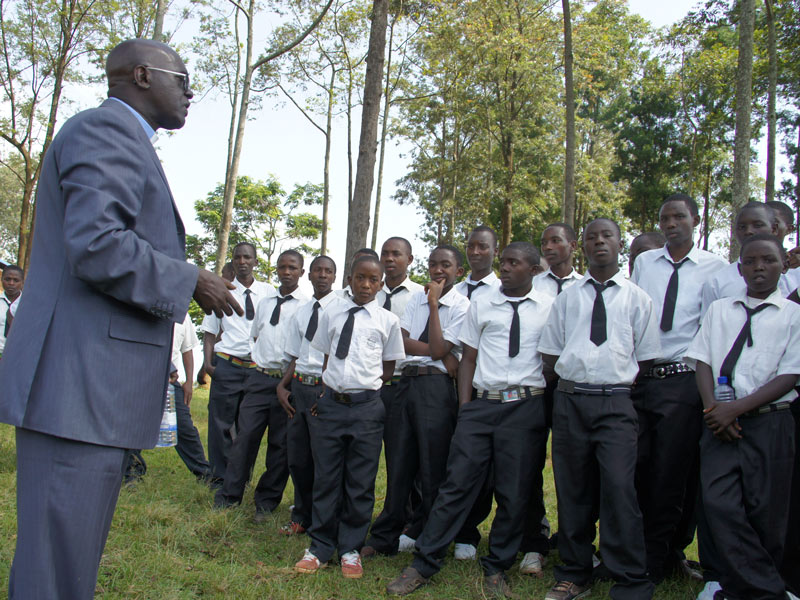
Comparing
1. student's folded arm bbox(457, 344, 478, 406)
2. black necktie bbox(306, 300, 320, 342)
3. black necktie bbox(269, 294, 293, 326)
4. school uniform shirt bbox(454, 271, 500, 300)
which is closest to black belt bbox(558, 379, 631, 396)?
student's folded arm bbox(457, 344, 478, 406)

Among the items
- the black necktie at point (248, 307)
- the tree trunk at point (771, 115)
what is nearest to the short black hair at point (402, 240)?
the black necktie at point (248, 307)

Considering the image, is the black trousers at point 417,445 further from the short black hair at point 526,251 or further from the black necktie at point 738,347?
the black necktie at point 738,347

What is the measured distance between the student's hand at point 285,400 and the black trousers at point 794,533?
364cm

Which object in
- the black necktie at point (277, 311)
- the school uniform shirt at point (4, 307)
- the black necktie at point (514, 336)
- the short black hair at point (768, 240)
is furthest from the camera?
the school uniform shirt at point (4, 307)

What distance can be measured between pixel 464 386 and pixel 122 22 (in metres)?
19.1

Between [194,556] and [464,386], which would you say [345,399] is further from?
[194,556]

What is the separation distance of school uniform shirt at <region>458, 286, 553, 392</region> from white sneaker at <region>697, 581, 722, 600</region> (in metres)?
1.55

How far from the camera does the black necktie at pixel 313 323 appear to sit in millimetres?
5486

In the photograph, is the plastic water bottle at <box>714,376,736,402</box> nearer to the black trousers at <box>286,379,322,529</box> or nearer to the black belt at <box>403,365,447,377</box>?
the black belt at <box>403,365,447,377</box>

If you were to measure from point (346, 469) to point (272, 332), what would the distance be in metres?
1.84

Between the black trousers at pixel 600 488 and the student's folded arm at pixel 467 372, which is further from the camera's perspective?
the student's folded arm at pixel 467 372

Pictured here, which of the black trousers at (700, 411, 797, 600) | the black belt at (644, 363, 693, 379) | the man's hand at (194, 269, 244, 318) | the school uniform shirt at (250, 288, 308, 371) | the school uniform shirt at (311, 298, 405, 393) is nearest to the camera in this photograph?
the man's hand at (194, 269, 244, 318)

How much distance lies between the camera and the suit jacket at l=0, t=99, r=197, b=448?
205 centimetres

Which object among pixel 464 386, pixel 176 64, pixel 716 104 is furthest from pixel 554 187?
pixel 176 64
